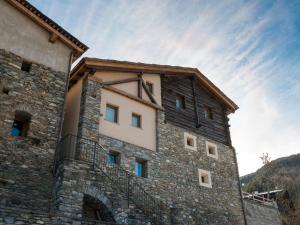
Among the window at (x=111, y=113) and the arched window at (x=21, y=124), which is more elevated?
the window at (x=111, y=113)

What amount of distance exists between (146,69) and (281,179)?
36848mm

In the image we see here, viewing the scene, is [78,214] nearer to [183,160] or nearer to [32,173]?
[32,173]

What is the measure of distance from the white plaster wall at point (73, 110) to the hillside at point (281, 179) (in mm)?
25797

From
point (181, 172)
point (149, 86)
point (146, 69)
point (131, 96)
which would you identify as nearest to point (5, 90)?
point (131, 96)

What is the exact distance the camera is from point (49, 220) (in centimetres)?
927

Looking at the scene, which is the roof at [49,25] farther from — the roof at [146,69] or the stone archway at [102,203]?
the stone archway at [102,203]

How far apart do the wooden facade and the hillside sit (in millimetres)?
16330

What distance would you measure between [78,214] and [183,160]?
8.28m

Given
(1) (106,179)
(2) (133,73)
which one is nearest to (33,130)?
(1) (106,179)

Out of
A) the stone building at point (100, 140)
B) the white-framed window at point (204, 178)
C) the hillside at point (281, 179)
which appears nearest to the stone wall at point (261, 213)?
the stone building at point (100, 140)

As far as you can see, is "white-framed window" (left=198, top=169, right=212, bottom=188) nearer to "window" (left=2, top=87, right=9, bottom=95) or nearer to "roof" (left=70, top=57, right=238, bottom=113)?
"roof" (left=70, top=57, right=238, bottom=113)

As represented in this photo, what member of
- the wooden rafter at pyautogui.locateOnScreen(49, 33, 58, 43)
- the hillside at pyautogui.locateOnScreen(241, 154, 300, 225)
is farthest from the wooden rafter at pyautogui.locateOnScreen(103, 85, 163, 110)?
the hillside at pyautogui.locateOnScreen(241, 154, 300, 225)

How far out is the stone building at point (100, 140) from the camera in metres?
11.7

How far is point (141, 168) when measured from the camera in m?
16.2
